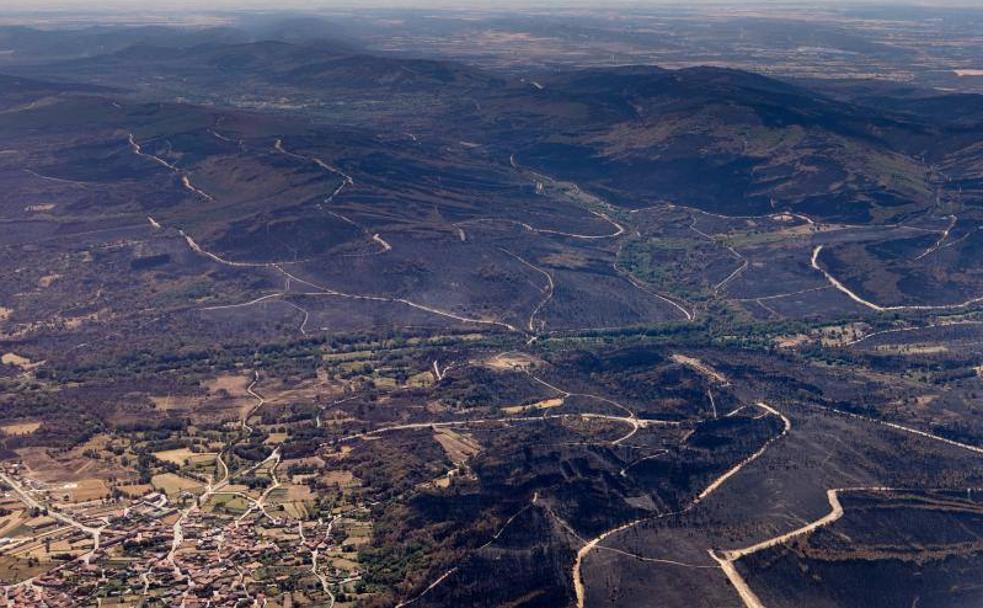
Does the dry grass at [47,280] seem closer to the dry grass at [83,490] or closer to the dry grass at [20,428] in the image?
the dry grass at [20,428]

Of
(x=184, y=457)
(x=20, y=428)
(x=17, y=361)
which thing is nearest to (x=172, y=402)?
(x=20, y=428)

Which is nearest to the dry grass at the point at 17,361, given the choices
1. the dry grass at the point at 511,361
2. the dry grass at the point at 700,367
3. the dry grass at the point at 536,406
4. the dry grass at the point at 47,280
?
the dry grass at the point at 47,280

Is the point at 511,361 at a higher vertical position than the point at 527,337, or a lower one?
higher

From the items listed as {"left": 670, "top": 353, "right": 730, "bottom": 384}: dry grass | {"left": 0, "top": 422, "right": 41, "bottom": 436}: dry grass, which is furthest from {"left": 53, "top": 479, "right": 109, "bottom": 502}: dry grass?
{"left": 670, "top": 353, "right": 730, "bottom": 384}: dry grass

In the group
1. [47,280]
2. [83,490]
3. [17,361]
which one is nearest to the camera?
[83,490]

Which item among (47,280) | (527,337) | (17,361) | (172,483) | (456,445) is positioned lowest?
(47,280)

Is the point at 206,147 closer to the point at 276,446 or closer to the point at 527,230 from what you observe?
the point at 527,230

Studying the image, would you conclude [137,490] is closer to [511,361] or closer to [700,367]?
[511,361]

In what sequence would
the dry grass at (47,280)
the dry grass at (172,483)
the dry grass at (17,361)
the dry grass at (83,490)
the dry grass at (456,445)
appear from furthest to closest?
the dry grass at (47,280) < the dry grass at (17,361) < the dry grass at (456,445) < the dry grass at (172,483) < the dry grass at (83,490)
